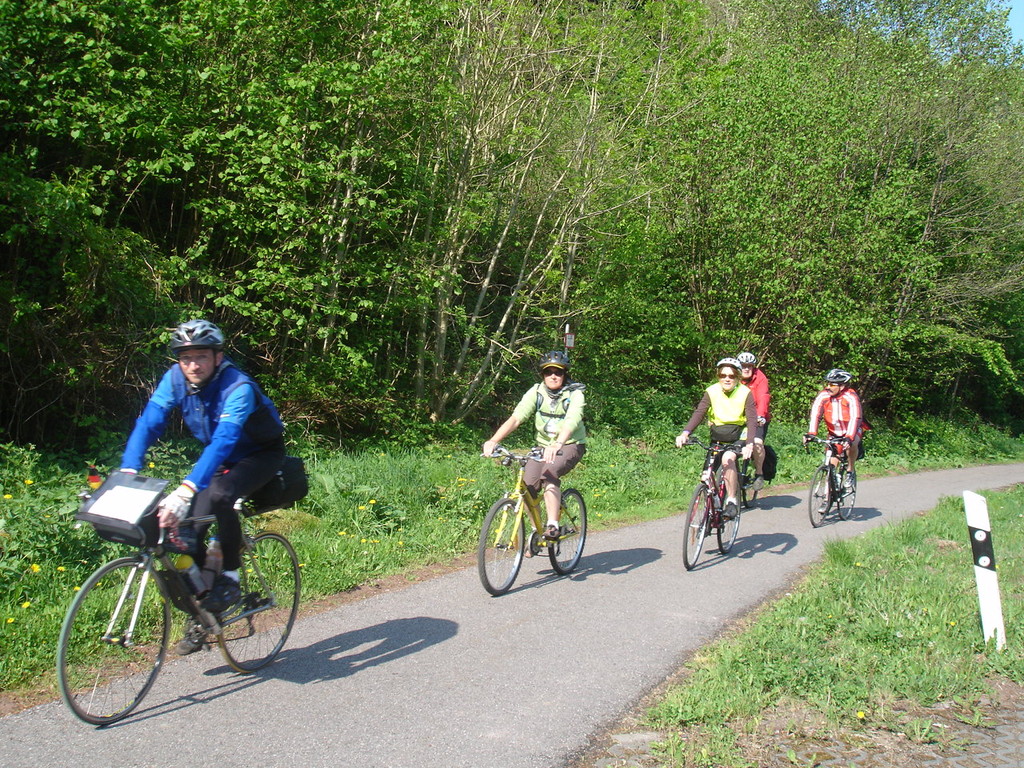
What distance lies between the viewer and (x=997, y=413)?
1314 inches

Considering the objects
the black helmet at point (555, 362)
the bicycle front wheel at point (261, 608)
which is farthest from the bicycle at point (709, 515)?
the bicycle front wheel at point (261, 608)

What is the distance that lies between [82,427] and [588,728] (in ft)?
28.8

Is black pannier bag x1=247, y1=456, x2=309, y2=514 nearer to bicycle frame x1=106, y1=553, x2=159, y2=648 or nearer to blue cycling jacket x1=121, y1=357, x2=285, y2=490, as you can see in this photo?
blue cycling jacket x1=121, y1=357, x2=285, y2=490

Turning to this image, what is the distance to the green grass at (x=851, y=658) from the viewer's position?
4531 millimetres

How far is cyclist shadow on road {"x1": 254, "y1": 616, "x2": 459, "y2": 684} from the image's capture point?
199 inches

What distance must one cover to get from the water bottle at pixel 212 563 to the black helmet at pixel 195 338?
1.09 m

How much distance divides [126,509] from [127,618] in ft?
1.99

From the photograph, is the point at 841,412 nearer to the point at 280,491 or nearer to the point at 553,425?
the point at 553,425

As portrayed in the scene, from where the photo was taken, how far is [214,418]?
15.3ft

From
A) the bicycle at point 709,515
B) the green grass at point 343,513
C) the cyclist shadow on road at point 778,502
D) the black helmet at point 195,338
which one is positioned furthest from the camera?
the cyclist shadow on road at point 778,502

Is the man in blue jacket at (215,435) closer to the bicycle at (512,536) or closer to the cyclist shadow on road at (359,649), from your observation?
the cyclist shadow on road at (359,649)

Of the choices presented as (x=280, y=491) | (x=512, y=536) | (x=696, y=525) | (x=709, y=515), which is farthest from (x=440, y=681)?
(x=709, y=515)

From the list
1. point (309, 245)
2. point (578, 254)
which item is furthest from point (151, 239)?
point (578, 254)

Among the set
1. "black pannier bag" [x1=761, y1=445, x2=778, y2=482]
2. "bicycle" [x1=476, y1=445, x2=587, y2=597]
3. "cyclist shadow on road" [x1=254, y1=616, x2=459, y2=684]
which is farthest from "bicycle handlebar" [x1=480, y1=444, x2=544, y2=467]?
"black pannier bag" [x1=761, y1=445, x2=778, y2=482]
